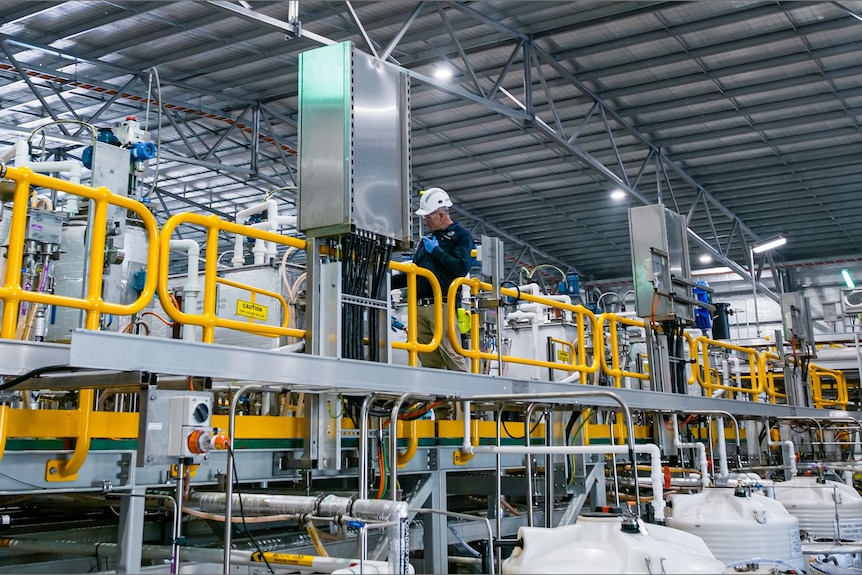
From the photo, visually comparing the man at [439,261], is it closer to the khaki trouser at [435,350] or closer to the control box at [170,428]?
the khaki trouser at [435,350]

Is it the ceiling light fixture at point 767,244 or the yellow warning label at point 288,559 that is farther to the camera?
the ceiling light fixture at point 767,244

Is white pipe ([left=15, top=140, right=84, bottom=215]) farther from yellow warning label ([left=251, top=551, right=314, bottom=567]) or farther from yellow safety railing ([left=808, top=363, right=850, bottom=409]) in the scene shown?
yellow safety railing ([left=808, top=363, right=850, bottom=409])

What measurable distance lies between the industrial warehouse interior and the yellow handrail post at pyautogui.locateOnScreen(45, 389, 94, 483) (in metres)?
0.01

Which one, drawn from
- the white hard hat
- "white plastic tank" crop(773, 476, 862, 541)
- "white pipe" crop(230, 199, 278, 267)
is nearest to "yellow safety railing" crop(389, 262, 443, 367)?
the white hard hat

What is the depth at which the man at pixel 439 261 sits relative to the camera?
6.48 metres

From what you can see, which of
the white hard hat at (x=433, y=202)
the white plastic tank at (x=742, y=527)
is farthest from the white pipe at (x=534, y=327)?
the white plastic tank at (x=742, y=527)

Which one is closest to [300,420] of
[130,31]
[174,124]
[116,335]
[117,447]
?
[117,447]

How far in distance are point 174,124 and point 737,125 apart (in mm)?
9405

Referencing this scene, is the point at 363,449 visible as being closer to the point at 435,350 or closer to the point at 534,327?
the point at 435,350

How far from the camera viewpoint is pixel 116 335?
342 cm

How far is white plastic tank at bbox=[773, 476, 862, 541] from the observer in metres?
7.39

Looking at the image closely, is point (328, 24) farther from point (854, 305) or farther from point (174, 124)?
point (854, 305)

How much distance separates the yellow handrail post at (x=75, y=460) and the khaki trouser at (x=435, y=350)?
10.0 ft

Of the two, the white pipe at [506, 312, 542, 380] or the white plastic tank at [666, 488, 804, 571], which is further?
the white pipe at [506, 312, 542, 380]
